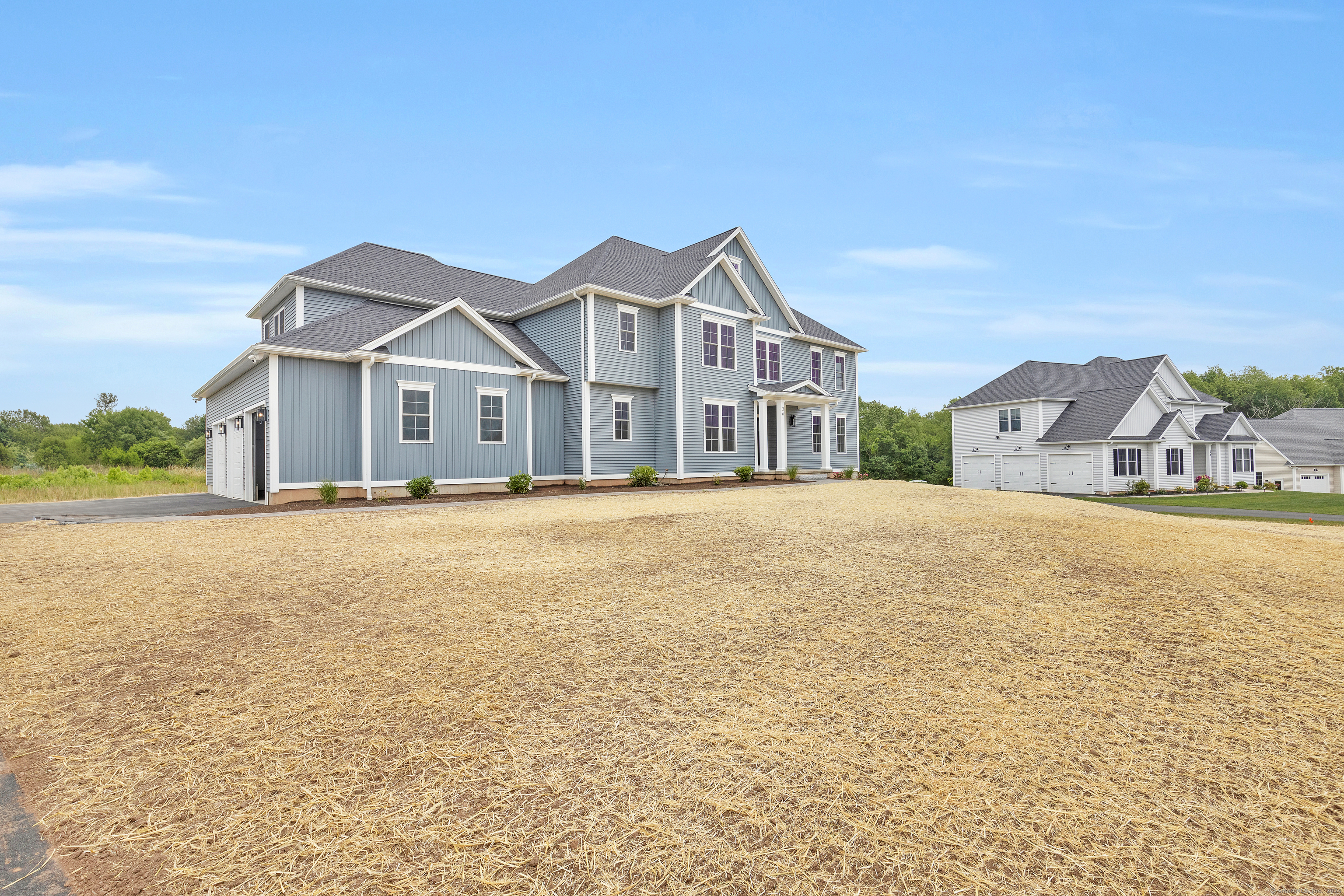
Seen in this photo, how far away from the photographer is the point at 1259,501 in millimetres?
26391

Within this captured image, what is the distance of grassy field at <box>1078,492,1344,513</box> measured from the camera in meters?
21.5

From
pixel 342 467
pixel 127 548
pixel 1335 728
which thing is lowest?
pixel 1335 728

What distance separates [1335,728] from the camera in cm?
361

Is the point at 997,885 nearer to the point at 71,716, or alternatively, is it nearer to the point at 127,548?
the point at 71,716

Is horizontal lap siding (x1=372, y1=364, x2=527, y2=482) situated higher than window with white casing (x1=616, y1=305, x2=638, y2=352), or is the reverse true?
window with white casing (x1=616, y1=305, x2=638, y2=352)

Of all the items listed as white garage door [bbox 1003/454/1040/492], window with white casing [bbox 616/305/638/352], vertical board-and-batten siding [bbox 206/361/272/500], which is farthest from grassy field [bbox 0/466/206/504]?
white garage door [bbox 1003/454/1040/492]

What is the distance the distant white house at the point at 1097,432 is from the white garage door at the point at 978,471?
7 centimetres

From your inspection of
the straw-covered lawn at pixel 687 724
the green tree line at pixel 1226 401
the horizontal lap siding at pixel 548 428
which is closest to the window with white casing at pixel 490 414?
the horizontal lap siding at pixel 548 428

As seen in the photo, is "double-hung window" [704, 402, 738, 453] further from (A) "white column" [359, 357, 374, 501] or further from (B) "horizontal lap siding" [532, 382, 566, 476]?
(A) "white column" [359, 357, 374, 501]

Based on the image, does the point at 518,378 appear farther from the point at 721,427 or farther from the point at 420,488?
the point at 721,427

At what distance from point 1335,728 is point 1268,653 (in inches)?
49.5

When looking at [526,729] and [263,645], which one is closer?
[526,729]

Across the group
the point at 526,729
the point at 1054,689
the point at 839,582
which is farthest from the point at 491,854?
the point at 839,582

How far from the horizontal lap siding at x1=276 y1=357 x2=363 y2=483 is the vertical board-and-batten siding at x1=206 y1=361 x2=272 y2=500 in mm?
460
